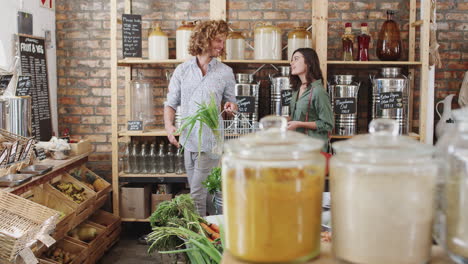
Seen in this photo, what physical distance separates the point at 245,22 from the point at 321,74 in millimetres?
1059

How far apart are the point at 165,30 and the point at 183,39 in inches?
17.7

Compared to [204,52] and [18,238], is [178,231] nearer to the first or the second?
[18,238]

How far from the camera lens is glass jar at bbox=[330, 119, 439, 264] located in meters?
0.83

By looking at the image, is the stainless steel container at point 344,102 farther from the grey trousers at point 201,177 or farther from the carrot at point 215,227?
the carrot at point 215,227

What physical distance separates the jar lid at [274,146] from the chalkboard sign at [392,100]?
10.6ft

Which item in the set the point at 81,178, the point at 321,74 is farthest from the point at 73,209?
the point at 321,74

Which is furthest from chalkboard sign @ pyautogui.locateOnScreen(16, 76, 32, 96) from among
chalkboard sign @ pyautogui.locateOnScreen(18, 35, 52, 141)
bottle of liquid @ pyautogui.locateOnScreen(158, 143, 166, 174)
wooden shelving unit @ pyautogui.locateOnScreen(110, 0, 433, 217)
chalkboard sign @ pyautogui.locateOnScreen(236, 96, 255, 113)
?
chalkboard sign @ pyautogui.locateOnScreen(236, 96, 255, 113)

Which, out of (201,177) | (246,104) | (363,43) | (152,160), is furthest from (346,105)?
(152,160)

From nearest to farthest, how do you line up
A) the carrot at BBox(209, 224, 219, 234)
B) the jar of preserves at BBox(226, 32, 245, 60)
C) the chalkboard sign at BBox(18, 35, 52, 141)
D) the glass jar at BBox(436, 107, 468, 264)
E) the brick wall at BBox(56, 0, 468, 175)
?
the glass jar at BBox(436, 107, 468, 264), the carrot at BBox(209, 224, 219, 234), the chalkboard sign at BBox(18, 35, 52, 141), the jar of preserves at BBox(226, 32, 245, 60), the brick wall at BBox(56, 0, 468, 175)

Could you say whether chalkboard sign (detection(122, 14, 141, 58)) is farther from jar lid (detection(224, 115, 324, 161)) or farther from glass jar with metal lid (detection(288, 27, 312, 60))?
jar lid (detection(224, 115, 324, 161))

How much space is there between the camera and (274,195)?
880mm

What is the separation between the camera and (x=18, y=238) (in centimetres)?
232

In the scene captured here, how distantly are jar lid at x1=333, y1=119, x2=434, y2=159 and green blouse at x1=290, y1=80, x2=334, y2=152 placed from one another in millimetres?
2709

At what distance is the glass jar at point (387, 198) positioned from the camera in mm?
828
